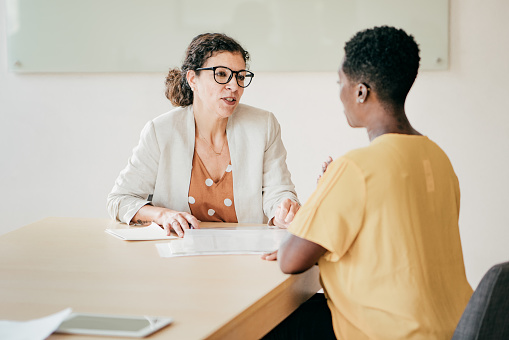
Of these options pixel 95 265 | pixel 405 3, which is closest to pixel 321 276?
pixel 95 265

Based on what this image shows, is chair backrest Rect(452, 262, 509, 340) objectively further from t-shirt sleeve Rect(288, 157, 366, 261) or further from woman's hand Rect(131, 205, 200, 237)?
woman's hand Rect(131, 205, 200, 237)

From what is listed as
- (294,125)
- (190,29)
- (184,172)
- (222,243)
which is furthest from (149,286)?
(190,29)

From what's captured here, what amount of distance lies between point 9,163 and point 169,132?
1971 mm

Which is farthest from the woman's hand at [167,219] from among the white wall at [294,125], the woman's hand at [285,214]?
the white wall at [294,125]

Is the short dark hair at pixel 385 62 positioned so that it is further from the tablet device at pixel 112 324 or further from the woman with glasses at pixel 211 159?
the woman with glasses at pixel 211 159

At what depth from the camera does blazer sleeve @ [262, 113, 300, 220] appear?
227 centimetres

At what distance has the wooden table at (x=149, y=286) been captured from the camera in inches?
47.6

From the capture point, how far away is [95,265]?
1578mm

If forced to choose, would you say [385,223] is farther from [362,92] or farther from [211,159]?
[211,159]

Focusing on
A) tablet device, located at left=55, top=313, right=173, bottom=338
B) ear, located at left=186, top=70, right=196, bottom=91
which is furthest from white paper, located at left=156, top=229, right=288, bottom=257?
ear, located at left=186, top=70, right=196, bottom=91

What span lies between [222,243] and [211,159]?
0.64m

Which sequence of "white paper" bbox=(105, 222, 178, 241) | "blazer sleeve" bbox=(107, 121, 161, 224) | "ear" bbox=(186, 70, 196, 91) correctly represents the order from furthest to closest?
"ear" bbox=(186, 70, 196, 91) → "blazer sleeve" bbox=(107, 121, 161, 224) → "white paper" bbox=(105, 222, 178, 241)

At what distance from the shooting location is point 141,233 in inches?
76.3

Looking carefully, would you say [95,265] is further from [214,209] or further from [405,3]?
[405,3]
